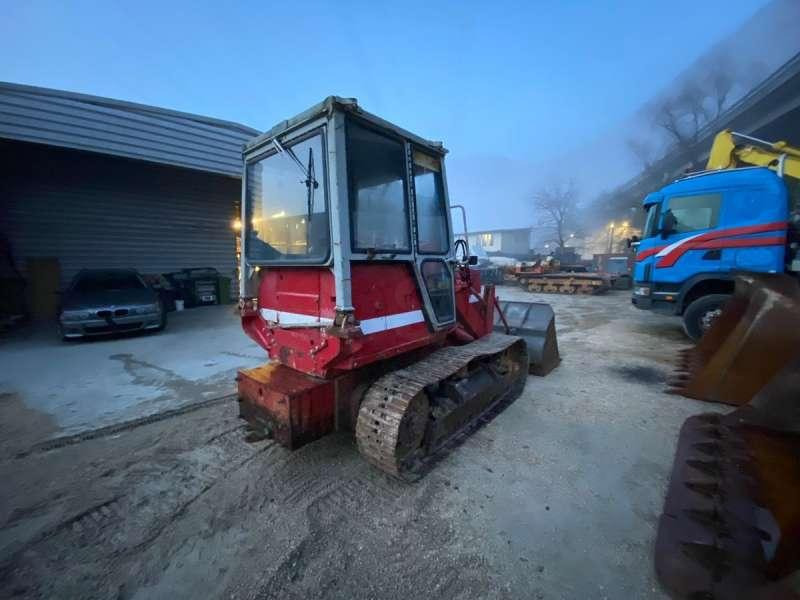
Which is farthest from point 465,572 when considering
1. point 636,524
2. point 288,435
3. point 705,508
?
point 705,508

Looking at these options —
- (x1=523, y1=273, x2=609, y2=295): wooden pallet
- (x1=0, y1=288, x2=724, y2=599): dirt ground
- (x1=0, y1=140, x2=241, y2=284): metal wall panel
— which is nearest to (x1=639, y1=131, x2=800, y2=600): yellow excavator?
(x1=0, y1=288, x2=724, y2=599): dirt ground

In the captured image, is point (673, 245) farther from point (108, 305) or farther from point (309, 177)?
point (108, 305)

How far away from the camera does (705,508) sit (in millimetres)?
2133

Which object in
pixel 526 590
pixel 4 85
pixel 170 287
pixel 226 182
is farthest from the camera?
pixel 226 182

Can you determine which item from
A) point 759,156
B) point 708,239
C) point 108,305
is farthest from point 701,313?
point 108,305

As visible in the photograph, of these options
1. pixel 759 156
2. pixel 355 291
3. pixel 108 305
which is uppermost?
pixel 759 156

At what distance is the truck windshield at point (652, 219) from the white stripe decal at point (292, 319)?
771 centimetres

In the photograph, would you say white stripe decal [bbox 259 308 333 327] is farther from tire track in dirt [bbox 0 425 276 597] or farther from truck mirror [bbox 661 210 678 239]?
truck mirror [bbox 661 210 678 239]

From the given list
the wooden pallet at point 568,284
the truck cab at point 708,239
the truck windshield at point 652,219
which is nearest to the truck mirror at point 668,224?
the truck cab at point 708,239

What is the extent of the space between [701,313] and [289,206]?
7.61 meters

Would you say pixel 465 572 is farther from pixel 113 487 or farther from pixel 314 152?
pixel 314 152

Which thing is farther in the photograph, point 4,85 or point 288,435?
point 4,85

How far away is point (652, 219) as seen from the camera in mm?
7270

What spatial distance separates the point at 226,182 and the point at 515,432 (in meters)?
12.3
